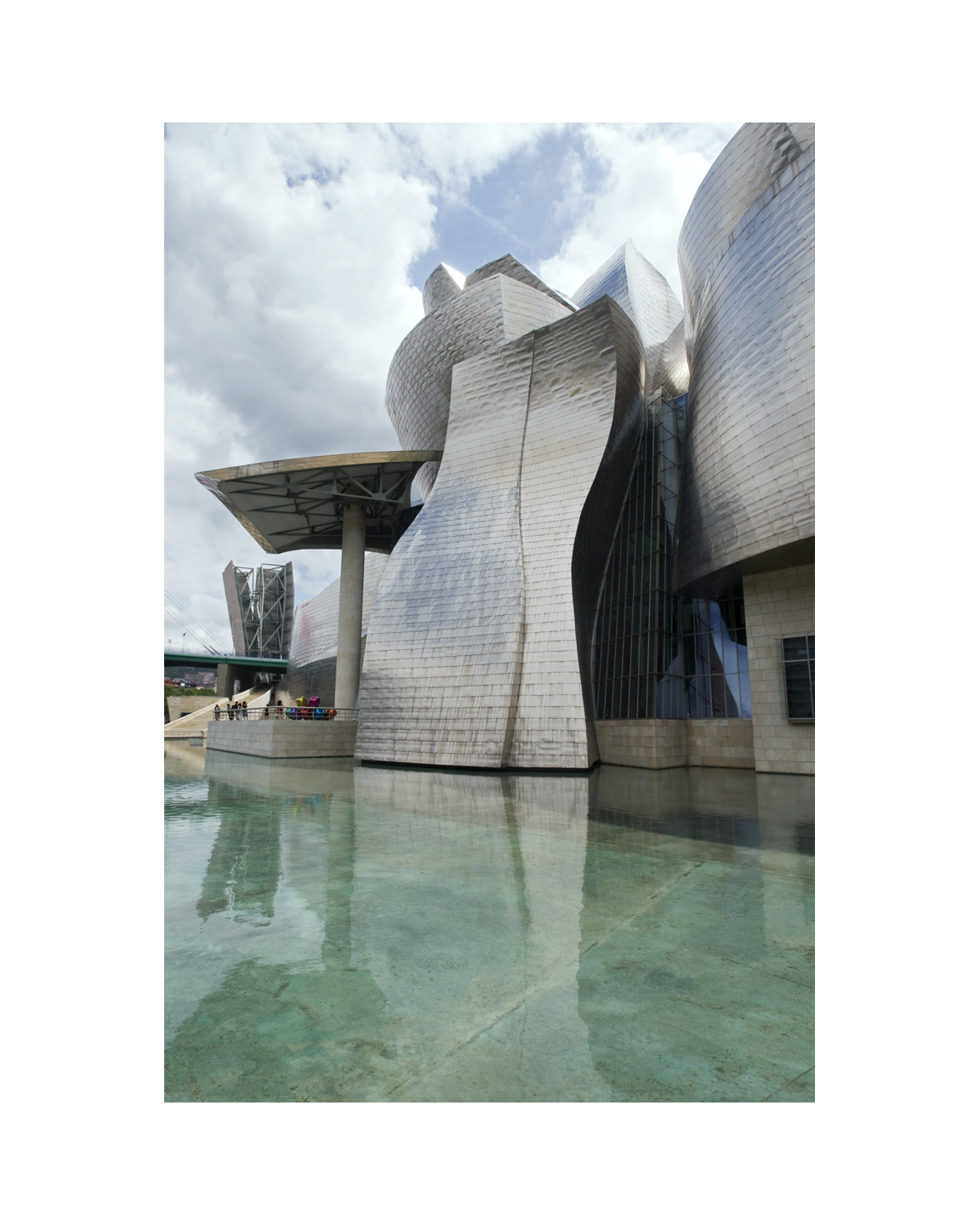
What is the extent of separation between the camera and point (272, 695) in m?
51.0

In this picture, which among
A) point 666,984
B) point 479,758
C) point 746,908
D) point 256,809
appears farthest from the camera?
point 479,758

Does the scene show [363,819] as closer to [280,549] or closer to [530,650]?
[530,650]

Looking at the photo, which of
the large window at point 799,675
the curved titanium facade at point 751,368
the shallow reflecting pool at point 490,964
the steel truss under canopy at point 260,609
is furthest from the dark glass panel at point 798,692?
the steel truss under canopy at point 260,609

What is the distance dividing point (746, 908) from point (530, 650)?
35.2 ft

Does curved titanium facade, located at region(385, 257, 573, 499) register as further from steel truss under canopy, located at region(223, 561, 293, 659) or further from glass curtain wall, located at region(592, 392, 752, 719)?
steel truss under canopy, located at region(223, 561, 293, 659)

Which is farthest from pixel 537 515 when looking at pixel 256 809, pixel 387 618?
pixel 256 809

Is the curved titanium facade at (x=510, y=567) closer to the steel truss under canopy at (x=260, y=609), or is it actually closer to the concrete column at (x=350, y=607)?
the concrete column at (x=350, y=607)

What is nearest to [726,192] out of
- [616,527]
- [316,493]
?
[616,527]

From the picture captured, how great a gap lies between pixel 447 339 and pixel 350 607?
955cm

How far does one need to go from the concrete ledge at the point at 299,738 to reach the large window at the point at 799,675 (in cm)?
1142

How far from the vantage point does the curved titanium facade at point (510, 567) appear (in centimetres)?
1443

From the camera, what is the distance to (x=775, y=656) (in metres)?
15.3

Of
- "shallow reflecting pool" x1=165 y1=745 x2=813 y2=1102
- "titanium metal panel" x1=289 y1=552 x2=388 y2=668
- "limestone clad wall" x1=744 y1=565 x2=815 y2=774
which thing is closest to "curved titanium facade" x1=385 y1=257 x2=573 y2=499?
"titanium metal panel" x1=289 y1=552 x2=388 y2=668

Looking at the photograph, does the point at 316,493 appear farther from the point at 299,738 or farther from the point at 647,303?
the point at 647,303
